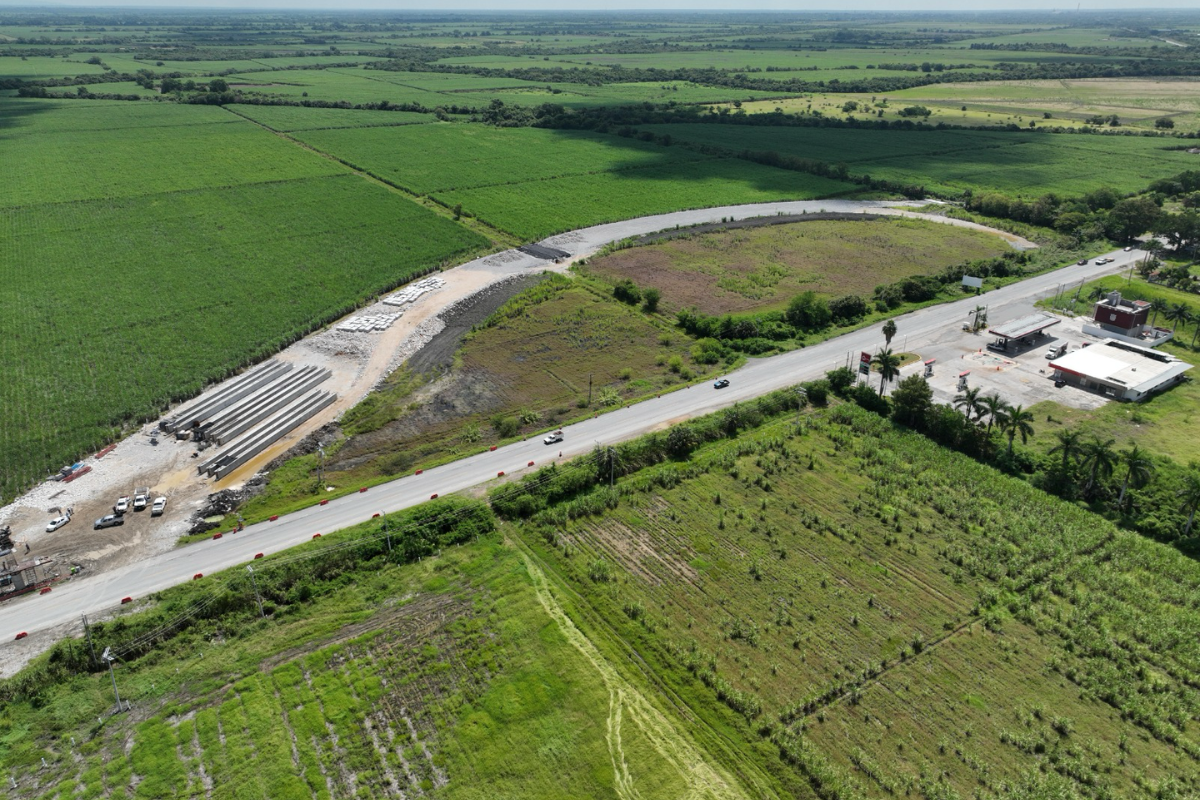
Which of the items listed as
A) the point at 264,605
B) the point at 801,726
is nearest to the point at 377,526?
the point at 264,605

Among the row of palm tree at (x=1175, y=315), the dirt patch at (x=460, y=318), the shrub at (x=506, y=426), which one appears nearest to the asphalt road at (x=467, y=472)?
the shrub at (x=506, y=426)

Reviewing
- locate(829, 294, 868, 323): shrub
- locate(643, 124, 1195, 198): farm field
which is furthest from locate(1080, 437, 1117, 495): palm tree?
locate(643, 124, 1195, 198): farm field

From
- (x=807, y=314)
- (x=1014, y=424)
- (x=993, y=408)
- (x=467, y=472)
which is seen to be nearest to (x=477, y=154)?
(x=807, y=314)

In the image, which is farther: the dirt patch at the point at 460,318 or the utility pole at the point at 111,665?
the dirt patch at the point at 460,318

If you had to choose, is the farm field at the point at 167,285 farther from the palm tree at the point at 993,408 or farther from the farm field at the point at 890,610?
the palm tree at the point at 993,408

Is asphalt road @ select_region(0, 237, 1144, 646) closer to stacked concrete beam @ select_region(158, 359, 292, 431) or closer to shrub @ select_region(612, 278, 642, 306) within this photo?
stacked concrete beam @ select_region(158, 359, 292, 431)

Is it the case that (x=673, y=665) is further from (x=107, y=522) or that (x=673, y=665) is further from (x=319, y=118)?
(x=319, y=118)
